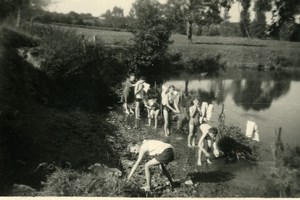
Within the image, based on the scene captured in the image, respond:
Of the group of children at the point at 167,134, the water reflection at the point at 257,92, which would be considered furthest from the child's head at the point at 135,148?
the water reflection at the point at 257,92

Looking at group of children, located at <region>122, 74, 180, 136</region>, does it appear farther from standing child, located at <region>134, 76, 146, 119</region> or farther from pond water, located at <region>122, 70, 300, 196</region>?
pond water, located at <region>122, 70, 300, 196</region>

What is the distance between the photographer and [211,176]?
5.95 metres

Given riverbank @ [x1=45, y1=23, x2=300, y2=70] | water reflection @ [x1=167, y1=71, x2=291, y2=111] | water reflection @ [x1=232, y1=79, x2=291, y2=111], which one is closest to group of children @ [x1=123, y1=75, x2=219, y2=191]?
water reflection @ [x1=167, y1=71, x2=291, y2=111]

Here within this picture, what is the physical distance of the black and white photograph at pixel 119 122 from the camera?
5.19 meters

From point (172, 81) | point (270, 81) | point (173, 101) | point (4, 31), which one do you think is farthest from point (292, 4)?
point (270, 81)

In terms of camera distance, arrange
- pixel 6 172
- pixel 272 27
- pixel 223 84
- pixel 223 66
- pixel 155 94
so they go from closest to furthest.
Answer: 1. pixel 6 172
2. pixel 272 27
3. pixel 155 94
4. pixel 223 84
5. pixel 223 66

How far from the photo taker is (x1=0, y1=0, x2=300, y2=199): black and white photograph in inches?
204

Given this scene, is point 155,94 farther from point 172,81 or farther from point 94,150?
point 172,81

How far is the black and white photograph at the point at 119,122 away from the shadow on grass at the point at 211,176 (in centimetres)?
2

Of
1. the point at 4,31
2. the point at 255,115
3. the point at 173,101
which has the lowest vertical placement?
the point at 255,115

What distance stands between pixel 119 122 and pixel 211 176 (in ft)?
10.7

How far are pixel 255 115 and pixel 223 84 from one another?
20.9ft

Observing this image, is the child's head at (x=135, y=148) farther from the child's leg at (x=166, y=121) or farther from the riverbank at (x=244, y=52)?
the riverbank at (x=244, y=52)

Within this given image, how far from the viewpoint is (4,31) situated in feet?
24.7
